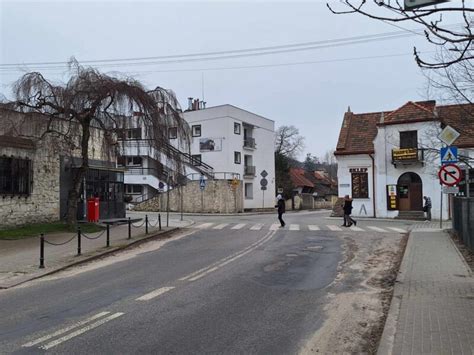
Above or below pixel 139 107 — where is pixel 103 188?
below

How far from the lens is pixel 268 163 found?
2309 inches

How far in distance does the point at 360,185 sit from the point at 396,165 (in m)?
2.92

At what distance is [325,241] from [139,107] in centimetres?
926

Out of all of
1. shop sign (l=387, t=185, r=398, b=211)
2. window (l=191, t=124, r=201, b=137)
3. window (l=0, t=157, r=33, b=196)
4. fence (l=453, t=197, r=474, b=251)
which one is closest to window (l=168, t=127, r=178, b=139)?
window (l=0, t=157, r=33, b=196)

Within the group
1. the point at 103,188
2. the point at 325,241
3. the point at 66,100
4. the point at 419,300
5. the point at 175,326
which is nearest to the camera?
the point at 175,326

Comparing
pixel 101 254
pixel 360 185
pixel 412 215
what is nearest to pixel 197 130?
pixel 360 185

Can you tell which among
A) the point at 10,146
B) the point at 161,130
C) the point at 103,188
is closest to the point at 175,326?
the point at 161,130

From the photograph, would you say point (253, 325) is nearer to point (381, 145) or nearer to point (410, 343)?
point (410, 343)

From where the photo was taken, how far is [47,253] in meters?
14.3

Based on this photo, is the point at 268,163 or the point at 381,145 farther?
the point at 268,163

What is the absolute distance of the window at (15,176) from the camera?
1936 centimetres

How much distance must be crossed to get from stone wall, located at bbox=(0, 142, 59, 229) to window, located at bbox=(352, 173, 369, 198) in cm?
2034

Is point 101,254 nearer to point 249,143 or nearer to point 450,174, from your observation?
point 450,174

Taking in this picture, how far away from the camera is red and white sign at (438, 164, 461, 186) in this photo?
1359 cm
